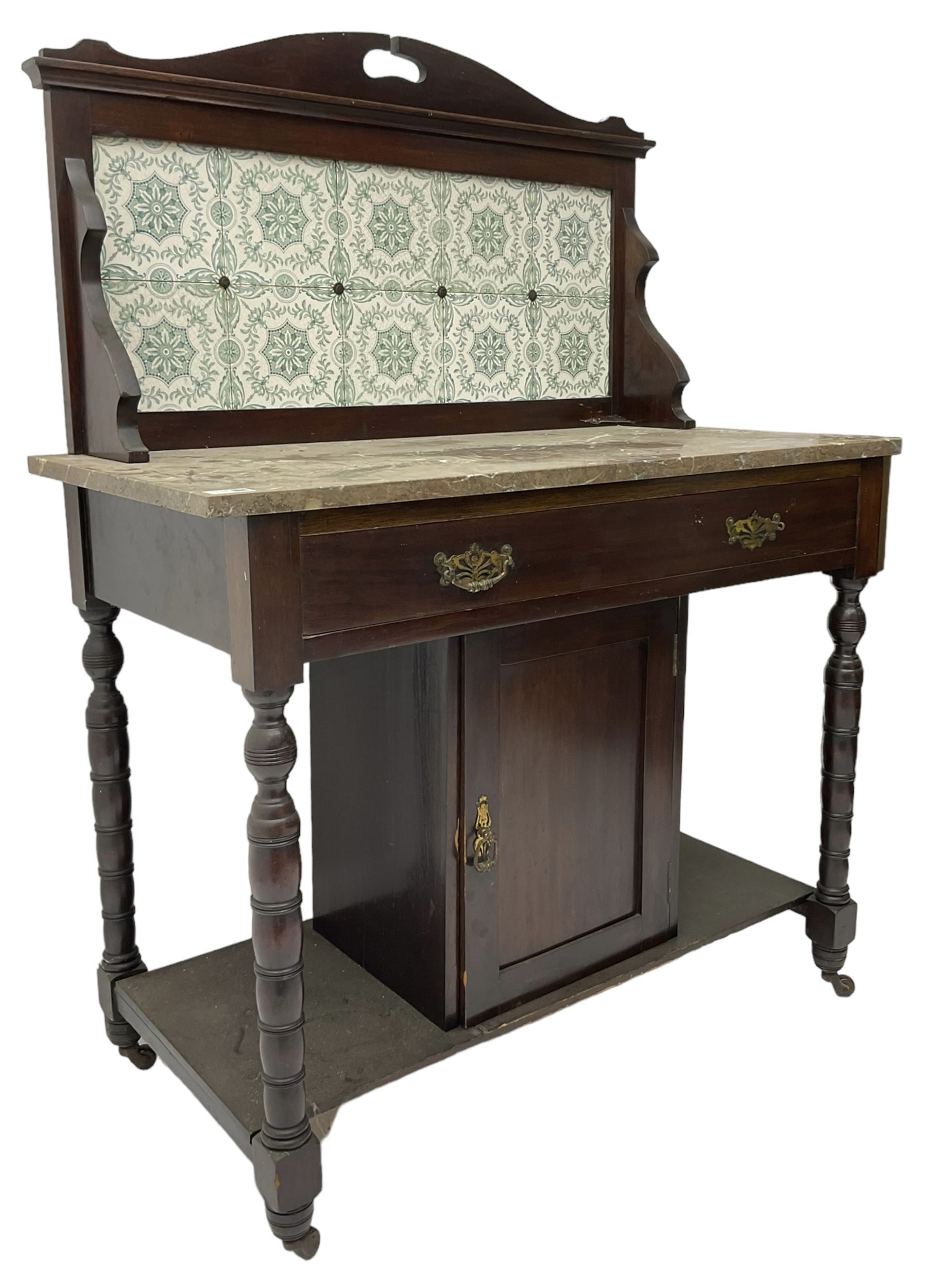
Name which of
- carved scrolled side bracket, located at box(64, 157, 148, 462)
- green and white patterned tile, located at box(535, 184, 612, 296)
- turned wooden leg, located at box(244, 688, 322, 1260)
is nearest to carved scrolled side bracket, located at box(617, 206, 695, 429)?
green and white patterned tile, located at box(535, 184, 612, 296)

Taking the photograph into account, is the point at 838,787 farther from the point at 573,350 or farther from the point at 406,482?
the point at 406,482

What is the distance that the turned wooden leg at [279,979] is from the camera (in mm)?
1916

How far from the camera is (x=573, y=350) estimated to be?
2.99 meters

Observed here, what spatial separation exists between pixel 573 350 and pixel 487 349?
0.26 meters

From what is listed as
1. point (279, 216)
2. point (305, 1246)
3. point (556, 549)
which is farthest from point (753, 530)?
point (305, 1246)

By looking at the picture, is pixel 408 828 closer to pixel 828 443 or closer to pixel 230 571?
pixel 230 571

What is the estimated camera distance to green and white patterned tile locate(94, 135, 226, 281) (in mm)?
2260

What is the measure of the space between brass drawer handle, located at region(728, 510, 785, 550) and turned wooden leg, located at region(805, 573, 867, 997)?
0.34 m

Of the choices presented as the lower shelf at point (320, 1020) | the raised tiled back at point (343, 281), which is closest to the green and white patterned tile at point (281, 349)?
the raised tiled back at point (343, 281)

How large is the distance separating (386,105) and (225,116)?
365mm

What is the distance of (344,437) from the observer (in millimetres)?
2623

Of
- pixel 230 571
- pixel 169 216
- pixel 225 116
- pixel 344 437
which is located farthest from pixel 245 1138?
pixel 225 116

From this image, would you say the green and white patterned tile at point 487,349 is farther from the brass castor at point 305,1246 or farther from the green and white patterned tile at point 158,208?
the brass castor at point 305,1246

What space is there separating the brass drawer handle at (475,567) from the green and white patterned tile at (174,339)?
0.75 meters
